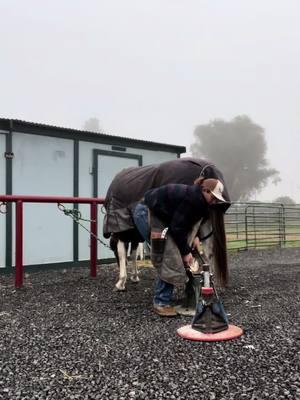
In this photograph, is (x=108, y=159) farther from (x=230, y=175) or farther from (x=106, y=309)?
(x=230, y=175)

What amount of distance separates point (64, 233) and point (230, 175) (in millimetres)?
58577

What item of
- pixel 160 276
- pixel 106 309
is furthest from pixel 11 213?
pixel 160 276

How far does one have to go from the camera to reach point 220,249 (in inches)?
176

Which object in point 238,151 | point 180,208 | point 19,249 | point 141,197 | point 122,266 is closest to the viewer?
point 180,208

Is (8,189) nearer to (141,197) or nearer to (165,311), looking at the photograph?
(141,197)

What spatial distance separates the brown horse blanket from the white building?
8.35 feet

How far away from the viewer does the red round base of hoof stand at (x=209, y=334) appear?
343 centimetres

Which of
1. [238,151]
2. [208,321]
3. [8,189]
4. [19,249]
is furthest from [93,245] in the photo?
[238,151]

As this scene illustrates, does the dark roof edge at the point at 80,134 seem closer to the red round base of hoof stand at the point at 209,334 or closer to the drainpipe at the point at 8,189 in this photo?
the drainpipe at the point at 8,189

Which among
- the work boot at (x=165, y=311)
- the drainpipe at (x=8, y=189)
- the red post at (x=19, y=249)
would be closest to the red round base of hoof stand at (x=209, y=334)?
the work boot at (x=165, y=311)

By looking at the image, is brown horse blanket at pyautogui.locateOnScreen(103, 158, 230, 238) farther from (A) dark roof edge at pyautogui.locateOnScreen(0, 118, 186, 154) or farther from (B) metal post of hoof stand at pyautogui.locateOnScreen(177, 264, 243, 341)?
(A) dark roof edge at pyautogui.locateOnScreen(0, 118, 186, 154)

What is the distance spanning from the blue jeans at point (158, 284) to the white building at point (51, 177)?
3.71m

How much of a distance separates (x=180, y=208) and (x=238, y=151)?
6637 centimetres

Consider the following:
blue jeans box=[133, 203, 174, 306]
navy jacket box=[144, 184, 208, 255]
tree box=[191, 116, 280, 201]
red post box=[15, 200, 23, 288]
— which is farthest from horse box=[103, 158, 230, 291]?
tree box=[191, 116, 280, 201]
